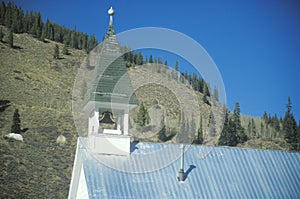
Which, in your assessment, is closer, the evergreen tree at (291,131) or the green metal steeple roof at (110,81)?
the green metal steeple roof at (110,81)

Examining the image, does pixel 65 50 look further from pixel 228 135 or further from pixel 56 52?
pixel 228 135

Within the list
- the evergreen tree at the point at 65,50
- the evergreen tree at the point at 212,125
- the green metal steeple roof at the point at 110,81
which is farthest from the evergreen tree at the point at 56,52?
the green metal steeple roof at the point at 110,81

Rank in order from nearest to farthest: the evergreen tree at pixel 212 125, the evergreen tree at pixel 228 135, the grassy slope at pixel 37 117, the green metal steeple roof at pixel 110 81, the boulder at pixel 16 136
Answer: the green metal steeple roof at pixel 110 81
the grassy slope at pixel 37 117
the boulder at pixel 16 136
the evergreen tree at pixel 228 135
the evergreen tree at pixel 212 125

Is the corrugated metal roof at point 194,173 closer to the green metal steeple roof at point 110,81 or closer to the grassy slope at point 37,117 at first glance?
the green metal steeple roof at point 110,81

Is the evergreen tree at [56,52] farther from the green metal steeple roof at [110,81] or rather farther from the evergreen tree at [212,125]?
the green metal steeple roof at [110,81]

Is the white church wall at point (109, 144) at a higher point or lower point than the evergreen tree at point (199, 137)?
lower

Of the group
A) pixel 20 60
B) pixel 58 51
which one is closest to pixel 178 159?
pixel 20 60

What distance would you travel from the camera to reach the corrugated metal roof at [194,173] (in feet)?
70.1

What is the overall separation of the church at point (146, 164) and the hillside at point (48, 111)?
1498 centimetres

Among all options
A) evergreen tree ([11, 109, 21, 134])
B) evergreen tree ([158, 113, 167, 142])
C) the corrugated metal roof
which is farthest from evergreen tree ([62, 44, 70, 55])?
the corrugated metal roof

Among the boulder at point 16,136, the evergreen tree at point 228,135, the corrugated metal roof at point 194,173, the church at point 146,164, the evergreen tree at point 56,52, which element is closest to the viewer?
the corrugated metal roof at point 194,173

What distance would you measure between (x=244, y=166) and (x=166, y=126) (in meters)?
62.2

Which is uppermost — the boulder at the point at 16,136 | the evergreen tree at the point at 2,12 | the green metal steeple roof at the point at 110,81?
the evergreen tree at the point at 2,12

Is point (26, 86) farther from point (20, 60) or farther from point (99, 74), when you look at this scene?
point (99, 74)
